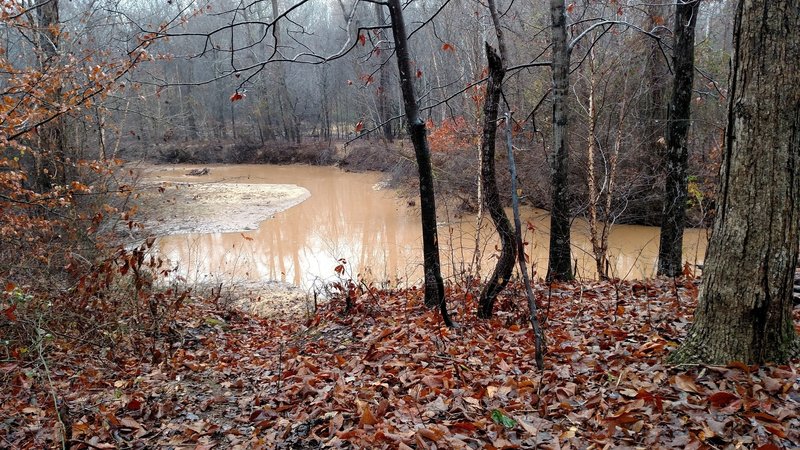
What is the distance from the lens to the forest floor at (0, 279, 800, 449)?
298cm

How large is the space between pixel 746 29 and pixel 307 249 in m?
14.7

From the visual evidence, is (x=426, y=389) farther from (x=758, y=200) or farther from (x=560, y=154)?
(x=560, y=154)

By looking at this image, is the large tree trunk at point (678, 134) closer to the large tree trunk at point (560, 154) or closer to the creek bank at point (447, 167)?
the creek bank at point (447, 167)

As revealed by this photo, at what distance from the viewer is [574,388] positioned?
11.6 feet

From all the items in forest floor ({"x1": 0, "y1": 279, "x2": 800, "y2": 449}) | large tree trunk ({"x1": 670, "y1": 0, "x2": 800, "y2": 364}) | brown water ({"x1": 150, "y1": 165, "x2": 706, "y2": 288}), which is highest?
large tree trunk ({"x1": 670, "y1": 0, "x2": 800, "y2": 364})

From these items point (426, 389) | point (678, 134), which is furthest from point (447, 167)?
point (426, 389)

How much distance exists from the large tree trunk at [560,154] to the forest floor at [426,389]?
1.62 metres

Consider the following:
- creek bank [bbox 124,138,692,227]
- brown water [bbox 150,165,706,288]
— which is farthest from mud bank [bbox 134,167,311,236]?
creek bank [bbox 124,138,692,227]

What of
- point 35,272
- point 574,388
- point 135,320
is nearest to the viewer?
point 574,388

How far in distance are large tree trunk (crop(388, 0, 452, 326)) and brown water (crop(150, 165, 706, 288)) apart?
2.79 metres

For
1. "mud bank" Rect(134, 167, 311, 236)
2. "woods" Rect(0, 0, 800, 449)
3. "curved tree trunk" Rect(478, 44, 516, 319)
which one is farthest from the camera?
"mud bank" Rect(134, 167, 311, 236)

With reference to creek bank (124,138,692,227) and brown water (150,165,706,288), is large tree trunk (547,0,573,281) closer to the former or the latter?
creek bank (124,138,692,227)

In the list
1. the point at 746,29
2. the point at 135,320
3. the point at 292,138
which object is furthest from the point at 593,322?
the point at 292,138

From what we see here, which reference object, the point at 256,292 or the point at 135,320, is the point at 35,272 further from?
the point at 256,292
